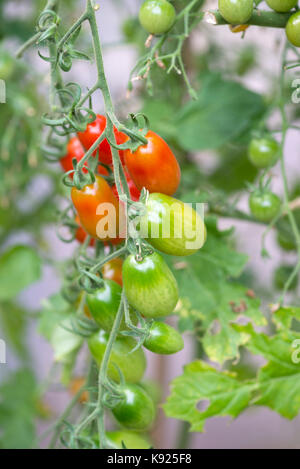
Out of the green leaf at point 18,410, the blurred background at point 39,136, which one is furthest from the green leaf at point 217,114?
the green leaf at point 18,410

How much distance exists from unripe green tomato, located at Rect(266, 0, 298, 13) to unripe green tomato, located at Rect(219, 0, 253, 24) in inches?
0.9

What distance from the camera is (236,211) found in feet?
1.70

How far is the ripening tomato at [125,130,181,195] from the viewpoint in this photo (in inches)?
11.8

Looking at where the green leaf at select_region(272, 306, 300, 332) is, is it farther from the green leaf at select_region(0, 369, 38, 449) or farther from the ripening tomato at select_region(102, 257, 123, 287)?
the green leaf at select_region(0, 369, 38, 449)

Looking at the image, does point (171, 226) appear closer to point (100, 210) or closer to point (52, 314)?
point (100, 210)

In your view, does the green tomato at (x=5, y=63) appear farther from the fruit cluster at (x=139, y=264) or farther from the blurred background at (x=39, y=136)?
the fruit cluster at (x=139, y=264)

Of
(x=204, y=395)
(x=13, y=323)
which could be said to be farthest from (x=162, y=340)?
(x=13, y=323)

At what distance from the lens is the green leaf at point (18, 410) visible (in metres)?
0.73

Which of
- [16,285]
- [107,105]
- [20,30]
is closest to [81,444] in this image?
[107,105]

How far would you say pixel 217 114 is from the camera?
1.92 ft

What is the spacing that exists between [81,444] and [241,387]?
131 millimetres

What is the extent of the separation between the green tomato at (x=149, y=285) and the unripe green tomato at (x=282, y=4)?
172 millimetres

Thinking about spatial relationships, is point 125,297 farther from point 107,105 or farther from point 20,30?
point 20,30
